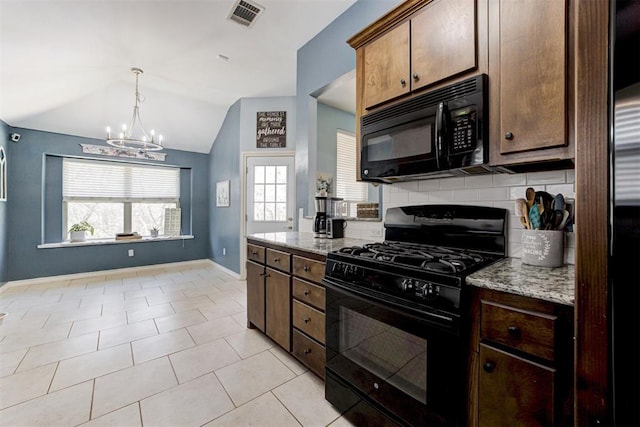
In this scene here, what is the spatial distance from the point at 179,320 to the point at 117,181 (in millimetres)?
3582

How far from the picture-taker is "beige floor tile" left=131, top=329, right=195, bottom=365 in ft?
7.02

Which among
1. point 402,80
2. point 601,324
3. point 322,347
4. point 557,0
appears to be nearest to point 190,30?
point 402,80

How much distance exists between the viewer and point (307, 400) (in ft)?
5.41

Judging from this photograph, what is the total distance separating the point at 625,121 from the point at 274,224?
4.07 metres

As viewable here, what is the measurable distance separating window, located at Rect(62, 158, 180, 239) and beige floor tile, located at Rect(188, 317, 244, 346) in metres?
3.51

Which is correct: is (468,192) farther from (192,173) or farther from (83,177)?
(83,177)

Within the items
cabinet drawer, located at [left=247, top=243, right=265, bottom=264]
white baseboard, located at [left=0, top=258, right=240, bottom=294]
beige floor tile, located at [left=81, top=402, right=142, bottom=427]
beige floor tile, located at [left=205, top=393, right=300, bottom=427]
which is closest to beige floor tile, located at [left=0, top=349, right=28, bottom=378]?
beige floor tile, located at [left=81, top=402, right=142, bottom=427]

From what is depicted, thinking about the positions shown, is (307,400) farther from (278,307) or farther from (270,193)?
(270,193)

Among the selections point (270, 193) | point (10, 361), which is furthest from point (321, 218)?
point (10, 361)

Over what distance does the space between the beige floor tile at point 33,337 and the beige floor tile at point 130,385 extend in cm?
107

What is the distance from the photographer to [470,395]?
3.36ft

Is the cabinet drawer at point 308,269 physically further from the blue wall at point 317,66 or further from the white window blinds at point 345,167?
the white window blinds at point 345,167

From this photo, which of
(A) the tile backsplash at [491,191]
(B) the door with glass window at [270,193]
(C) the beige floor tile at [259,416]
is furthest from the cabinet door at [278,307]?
(B) the door with glass window at [270,193]

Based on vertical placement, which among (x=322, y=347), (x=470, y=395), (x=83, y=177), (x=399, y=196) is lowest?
(x=322, y=347)
